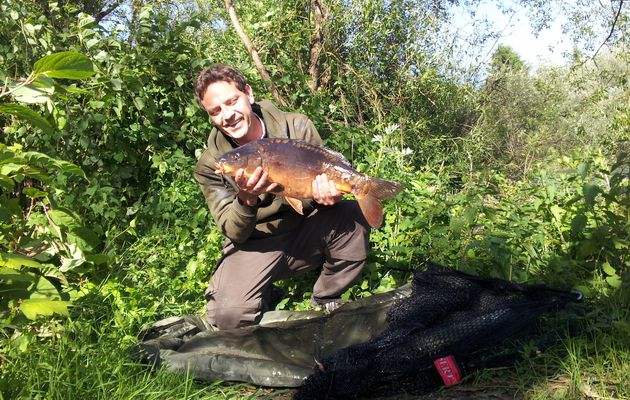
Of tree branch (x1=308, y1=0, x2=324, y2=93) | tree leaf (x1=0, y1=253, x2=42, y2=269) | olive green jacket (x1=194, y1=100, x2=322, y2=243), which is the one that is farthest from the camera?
tree branch (x1=308, y1=0, x2=324, y2=93)

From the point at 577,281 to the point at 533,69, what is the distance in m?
10.3

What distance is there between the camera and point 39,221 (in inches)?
136

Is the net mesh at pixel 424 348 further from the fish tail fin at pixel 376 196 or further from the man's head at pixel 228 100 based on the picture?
the man's head at pixel 228 100

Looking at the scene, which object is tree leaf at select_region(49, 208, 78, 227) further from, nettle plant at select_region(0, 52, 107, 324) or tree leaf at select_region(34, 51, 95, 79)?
tree leaf at select_region(34, 51, 95, 79)

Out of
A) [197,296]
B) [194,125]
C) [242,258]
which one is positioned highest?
[194,125]

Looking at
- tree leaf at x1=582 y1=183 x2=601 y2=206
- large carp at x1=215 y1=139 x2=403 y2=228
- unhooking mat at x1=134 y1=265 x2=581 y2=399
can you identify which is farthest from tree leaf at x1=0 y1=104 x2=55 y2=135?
tree leaf at x1=582 y1=183 x2=601 y2=206

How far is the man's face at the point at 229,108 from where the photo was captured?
10.0ft

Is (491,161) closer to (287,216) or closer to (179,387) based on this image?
(287,216)

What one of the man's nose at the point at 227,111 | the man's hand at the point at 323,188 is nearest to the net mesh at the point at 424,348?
the man's hand at the point at 323,188

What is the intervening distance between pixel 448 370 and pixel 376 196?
0.93 metres

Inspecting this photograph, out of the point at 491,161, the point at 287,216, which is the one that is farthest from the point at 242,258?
the point at 491,161

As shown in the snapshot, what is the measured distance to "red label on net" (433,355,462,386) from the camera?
2.22 m

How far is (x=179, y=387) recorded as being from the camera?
2180 millimetres

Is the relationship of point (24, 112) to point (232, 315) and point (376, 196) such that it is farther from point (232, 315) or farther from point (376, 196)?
point (232, 315)
